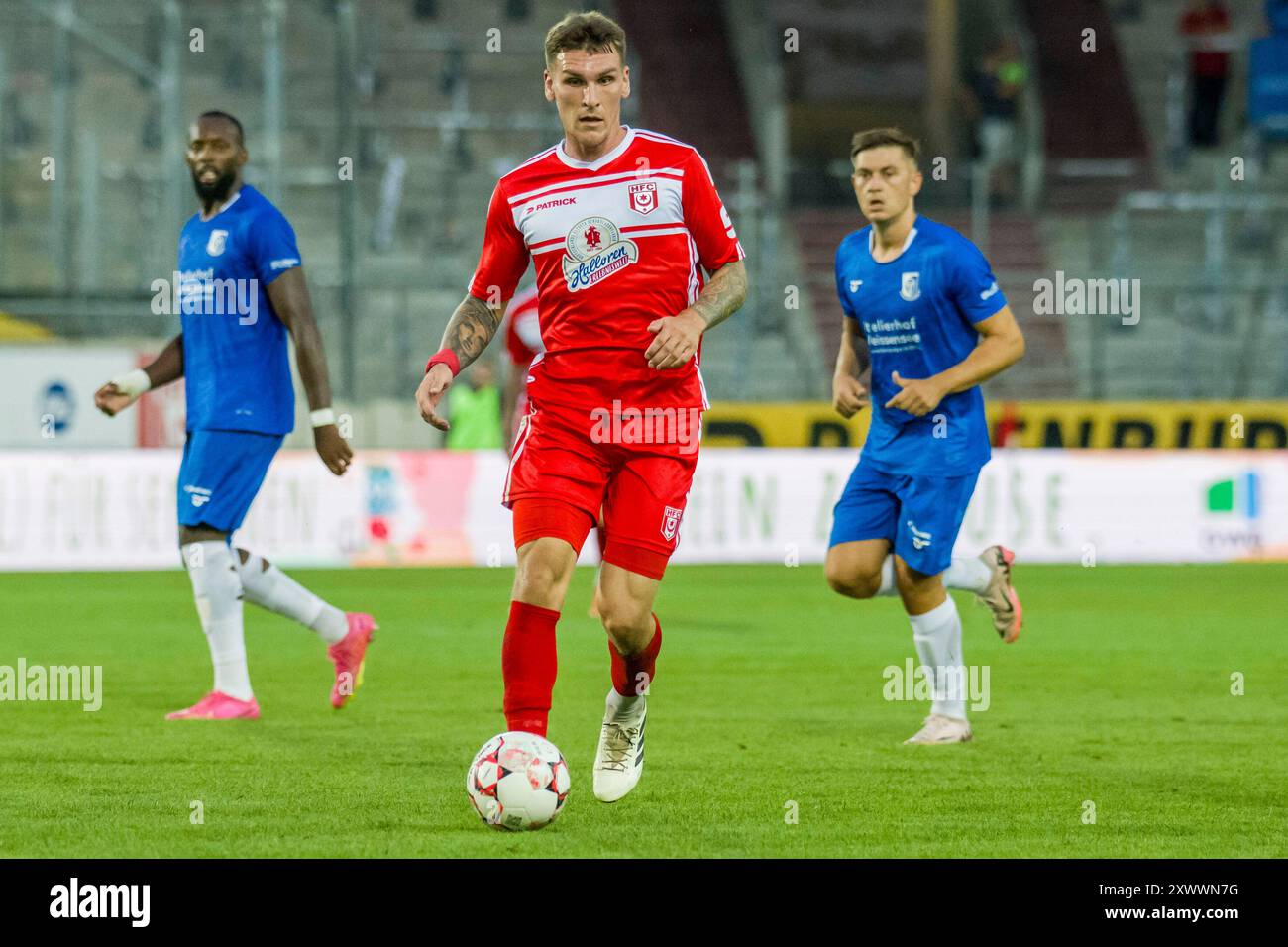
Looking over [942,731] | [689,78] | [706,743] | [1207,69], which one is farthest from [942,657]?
[689,78]

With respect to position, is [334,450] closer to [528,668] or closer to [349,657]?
[349,657]

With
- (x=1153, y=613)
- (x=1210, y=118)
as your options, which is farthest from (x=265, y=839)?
(x=1210, y=118)

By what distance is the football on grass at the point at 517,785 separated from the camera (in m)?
5.74

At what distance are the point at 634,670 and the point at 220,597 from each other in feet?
8.63

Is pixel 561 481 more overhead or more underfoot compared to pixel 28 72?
more underfoot

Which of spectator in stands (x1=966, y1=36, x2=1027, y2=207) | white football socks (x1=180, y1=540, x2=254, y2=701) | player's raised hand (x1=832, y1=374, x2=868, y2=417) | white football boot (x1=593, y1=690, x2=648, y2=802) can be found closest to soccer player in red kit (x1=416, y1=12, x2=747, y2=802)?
white football boot (x1=593, y1=690, x2=648, y2=802)

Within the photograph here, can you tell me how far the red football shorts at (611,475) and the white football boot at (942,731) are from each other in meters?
2.05

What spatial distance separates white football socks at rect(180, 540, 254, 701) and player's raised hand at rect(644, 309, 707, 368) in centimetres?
326

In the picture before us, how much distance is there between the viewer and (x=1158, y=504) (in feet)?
61.4

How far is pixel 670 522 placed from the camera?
6273mm

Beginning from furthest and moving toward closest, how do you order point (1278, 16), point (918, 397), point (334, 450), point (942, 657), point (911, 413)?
1. point (1278, 16)
2. point (334, 450)
3. point (942, 657)
4. point (911, 413)
5. point (918, 397)

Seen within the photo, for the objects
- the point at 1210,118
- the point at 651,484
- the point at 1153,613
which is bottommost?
the point at 1153,613
